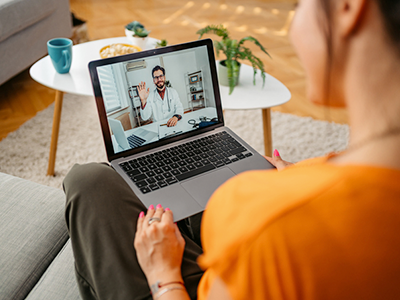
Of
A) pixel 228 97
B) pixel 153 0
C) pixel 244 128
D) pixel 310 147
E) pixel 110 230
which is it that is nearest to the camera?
pixel 110 230

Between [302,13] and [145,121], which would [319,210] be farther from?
[145,121]

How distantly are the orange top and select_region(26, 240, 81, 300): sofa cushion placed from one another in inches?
22.5

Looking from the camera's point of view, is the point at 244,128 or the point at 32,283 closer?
the point at 32,283

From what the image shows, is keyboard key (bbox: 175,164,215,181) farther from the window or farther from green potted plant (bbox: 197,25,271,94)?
green potted plant (bbox: 197,25,271,94)

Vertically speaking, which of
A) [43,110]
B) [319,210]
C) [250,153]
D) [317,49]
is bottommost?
[43,110]

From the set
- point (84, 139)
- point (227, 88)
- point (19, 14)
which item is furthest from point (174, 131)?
point (19, 14)

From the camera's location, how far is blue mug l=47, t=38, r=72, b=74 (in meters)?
1.42

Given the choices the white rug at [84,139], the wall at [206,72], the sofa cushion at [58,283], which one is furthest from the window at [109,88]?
the white rug at [84,139]

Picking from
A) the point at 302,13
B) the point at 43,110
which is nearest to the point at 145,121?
the point at 302,13

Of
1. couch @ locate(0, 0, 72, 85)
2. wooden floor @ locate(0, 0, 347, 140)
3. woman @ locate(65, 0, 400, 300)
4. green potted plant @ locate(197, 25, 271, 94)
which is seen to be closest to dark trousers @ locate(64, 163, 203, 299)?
woman @ locate(65, 0, 400, 300)

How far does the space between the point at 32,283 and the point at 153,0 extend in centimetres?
397

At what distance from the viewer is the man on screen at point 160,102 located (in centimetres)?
98

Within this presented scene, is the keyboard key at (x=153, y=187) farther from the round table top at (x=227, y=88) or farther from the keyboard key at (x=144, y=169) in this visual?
the round table top at (x=227, y=88)

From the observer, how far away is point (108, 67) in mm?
931
